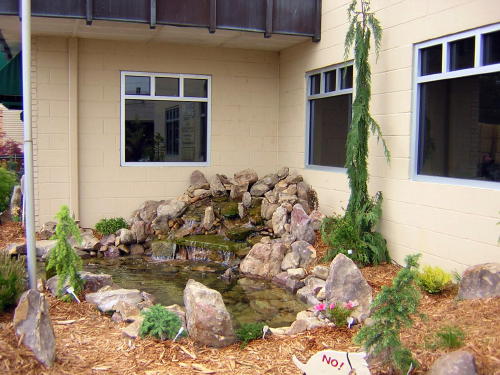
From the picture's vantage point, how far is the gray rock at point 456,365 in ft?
10.9

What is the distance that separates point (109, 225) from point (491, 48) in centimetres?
666

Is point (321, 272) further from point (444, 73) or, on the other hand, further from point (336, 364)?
point (336, 364)

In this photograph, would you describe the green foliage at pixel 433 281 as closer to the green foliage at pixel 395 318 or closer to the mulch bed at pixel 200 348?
the mulch bed at pixel 200 348

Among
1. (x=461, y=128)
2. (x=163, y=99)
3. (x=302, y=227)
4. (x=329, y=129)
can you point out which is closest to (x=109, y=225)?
(x=163, y=99)

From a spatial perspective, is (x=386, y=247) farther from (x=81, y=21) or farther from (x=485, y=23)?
(x=81, y=21)

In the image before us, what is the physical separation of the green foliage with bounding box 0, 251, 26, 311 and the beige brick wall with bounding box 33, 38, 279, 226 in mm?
4848

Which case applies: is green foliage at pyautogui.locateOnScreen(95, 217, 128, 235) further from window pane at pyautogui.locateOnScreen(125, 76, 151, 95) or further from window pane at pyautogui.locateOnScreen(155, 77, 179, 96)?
window pane at pyautogui.locateOnScreen(155, 77, 179, 96)

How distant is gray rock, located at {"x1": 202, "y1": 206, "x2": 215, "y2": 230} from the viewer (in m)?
9.19

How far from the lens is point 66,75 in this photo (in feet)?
31.0

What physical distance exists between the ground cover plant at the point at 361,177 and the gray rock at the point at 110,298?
2892mm

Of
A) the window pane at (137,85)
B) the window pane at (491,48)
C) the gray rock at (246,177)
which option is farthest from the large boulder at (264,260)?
the window pane at (137,85)

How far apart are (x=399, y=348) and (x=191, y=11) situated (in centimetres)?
661

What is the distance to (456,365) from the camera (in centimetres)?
335

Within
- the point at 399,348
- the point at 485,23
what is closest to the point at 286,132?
the point at 485,23
